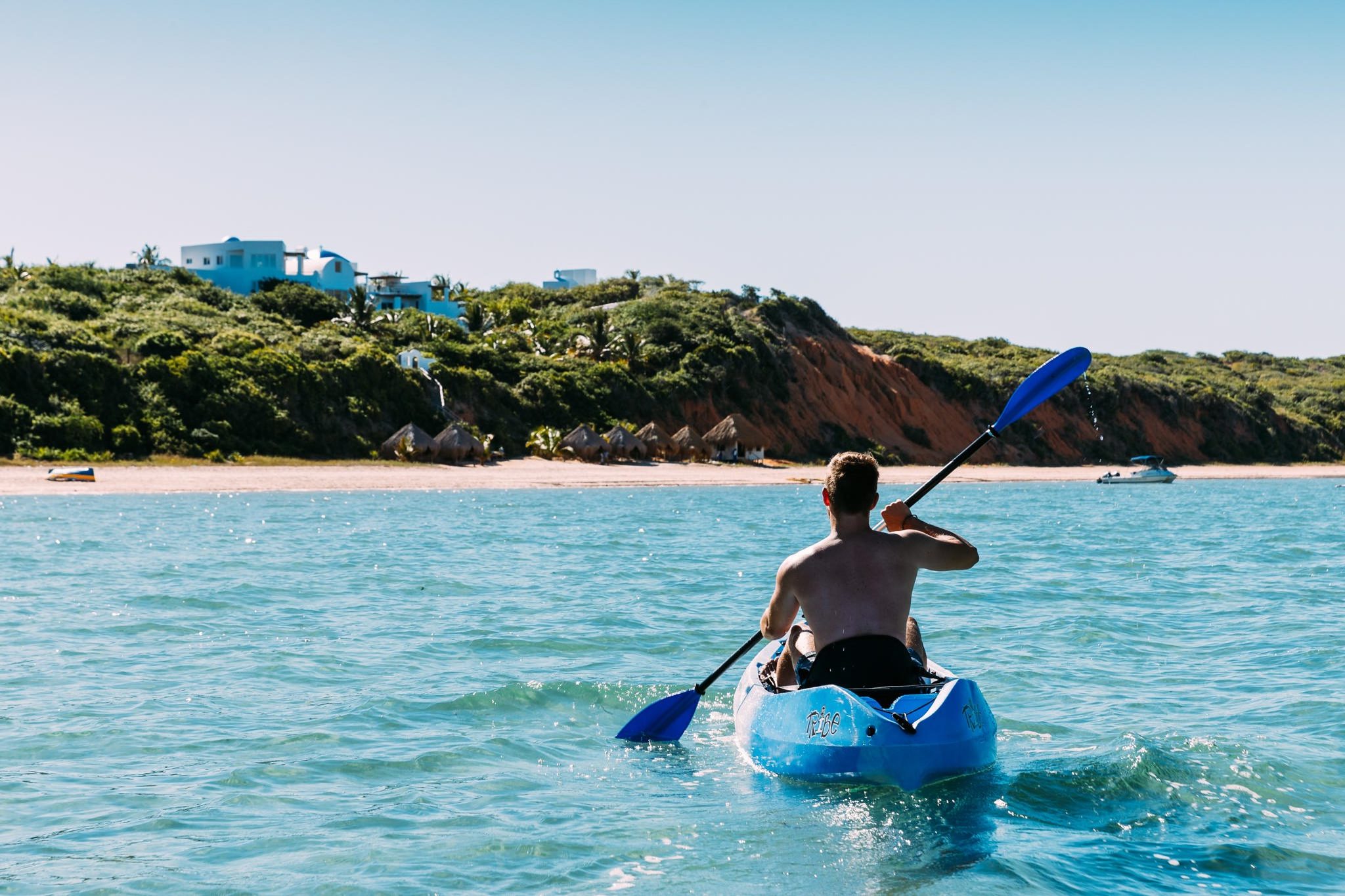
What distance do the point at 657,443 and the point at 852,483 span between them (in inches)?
1428

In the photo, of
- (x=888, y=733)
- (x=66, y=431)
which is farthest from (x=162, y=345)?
(x=888, y=733)

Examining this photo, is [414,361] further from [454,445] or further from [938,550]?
[938,550]

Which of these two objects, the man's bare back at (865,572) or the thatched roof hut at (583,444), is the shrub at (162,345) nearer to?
the thatched roof hut at (583,444)

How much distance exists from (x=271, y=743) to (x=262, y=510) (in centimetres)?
1931

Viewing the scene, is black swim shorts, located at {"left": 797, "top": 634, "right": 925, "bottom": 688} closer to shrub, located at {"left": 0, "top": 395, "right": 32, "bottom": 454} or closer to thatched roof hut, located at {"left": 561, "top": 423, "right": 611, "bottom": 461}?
shrub, located at {"left": 0, "top": 395, "right": 32, "bottom": 454}

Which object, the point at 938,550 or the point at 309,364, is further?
the point at 309,364

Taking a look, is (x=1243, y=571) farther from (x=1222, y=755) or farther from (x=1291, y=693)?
(x=1222, y=755)

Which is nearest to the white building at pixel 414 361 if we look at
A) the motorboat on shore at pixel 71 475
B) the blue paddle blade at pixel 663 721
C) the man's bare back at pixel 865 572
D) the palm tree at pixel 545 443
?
the palm tree at pixel 545 443

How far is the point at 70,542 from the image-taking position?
18859 mm

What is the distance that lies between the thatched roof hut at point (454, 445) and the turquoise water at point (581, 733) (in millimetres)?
18200

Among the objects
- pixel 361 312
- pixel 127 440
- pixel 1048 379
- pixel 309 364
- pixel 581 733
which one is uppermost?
pixel 361 312

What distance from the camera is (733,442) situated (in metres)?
44.2

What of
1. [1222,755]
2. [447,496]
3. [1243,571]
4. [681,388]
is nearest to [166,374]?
[447,496]

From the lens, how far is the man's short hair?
5879 mm
